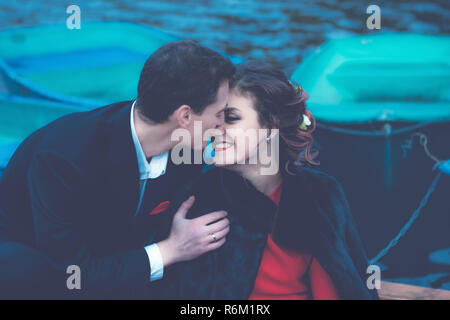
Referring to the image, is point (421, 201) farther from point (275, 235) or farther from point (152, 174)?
point (152, 174)

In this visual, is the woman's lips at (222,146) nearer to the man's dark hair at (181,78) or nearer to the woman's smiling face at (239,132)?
the woman's smiling face at (239,132)

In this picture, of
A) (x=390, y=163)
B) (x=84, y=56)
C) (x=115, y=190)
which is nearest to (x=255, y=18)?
(x=84, y=56)

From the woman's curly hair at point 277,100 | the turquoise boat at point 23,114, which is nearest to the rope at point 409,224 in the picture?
the woman's curly hair at point 277,100

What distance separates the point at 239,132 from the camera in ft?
6.56

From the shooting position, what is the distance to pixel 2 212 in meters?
2.16

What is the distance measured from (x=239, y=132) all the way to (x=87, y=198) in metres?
0.60

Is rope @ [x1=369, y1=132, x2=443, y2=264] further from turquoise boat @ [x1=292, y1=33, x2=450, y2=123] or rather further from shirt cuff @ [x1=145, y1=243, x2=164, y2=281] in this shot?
shirt cuff @ [x1=145, y1=243, x2=164, y2=281]

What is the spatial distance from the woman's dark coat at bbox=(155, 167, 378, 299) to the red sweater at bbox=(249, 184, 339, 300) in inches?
0.9

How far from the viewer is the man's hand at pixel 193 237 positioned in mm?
2057

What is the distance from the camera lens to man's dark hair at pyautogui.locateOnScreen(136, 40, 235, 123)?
191 cm

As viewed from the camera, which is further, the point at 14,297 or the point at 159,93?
the point at 14,297
